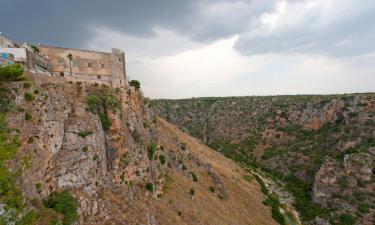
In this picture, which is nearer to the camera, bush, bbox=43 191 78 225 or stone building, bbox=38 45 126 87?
bush, bbox=43 191 78 225

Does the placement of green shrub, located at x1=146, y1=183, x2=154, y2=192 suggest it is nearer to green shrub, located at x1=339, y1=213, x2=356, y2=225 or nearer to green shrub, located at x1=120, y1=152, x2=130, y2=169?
green shrub, located at x1=120, y1=152, x2=130, y2=169

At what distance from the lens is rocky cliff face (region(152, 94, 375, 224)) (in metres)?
53.5

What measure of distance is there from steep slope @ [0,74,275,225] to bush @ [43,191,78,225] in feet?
0.20

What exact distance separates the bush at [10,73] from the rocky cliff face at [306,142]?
46.9 m

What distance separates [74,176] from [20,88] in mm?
6815

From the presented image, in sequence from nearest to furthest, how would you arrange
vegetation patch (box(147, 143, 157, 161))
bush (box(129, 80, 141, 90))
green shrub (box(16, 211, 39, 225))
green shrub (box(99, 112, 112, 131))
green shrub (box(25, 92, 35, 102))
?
green shrub (box(16, 211, 39, 225)) → green shrub (box(25, 92, 35, 102)) → green shrub (box(99, 112, 112, 131)) → vegetation patch (box(147, 143, 157, 161)) → bush (box(129, 80, 141, 90))

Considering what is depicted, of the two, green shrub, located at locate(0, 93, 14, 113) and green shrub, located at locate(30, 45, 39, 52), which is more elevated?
green shrub, located at locate(30, 45, 39, 52)

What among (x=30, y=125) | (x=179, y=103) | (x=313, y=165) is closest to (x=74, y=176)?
(x=30, y=125)

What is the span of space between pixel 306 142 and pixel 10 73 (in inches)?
2741

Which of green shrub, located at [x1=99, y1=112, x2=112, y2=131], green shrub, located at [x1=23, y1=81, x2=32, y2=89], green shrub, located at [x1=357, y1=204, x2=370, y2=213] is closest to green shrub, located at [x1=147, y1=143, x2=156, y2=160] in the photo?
green shrub, located at [x1=99, y1=112, x2=112, y2=131]

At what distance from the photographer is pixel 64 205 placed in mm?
19422

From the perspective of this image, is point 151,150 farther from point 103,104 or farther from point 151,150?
point 103,104

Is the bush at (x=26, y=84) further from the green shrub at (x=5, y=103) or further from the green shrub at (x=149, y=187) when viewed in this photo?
the green shrub at (x=149, y=187)

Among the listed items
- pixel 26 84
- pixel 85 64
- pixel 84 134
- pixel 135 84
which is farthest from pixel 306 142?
pixel 26 84
